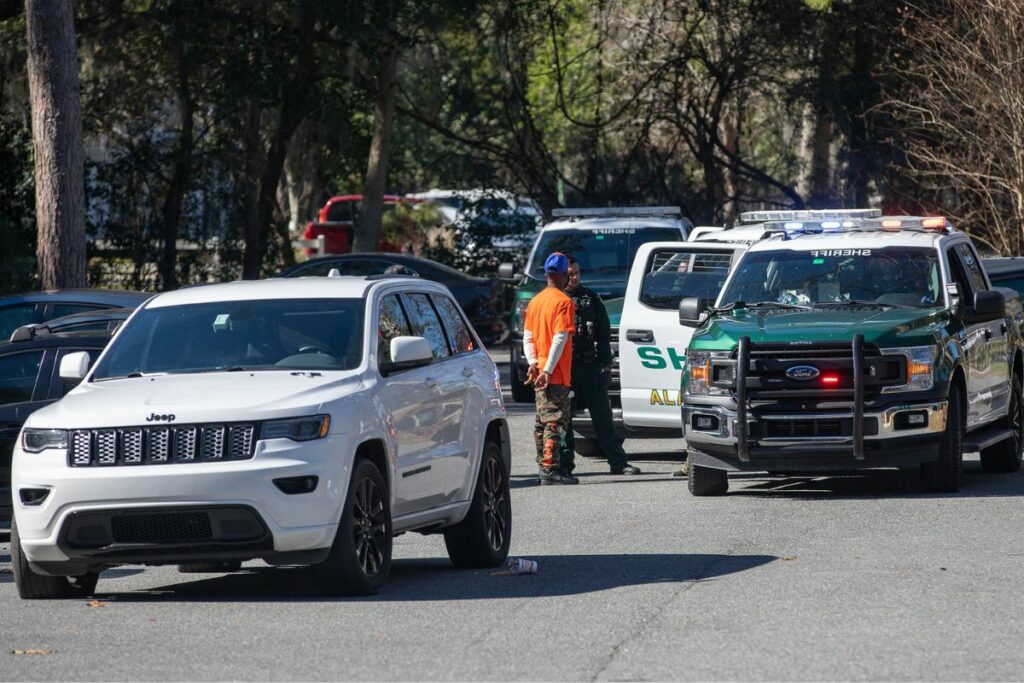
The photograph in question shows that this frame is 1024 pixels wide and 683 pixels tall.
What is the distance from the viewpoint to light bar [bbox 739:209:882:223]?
15750 millimetres

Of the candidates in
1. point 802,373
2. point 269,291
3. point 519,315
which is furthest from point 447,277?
point 269,291

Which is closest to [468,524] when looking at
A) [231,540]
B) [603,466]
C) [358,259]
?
[231,540]

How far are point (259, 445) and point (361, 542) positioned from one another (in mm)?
846

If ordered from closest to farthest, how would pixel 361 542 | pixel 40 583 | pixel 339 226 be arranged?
1. pixel 361 542
2. pixel 40 583
3. pixel 339 226

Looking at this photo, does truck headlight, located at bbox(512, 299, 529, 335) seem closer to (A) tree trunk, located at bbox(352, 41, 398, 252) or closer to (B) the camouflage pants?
(B) the camouflage pants

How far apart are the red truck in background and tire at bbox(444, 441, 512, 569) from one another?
81.3ft

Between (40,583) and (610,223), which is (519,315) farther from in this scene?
(40,583)

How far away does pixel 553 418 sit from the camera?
14.4 meters

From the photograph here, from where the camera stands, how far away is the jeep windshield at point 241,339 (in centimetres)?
952

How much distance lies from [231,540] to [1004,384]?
8.33 metres

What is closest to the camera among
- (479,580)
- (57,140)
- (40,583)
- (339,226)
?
(40,583)

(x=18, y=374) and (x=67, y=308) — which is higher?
(x=67, y=308)

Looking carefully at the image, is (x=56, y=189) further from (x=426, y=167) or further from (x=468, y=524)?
(x=426, y=167)

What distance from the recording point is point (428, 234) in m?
36.6
